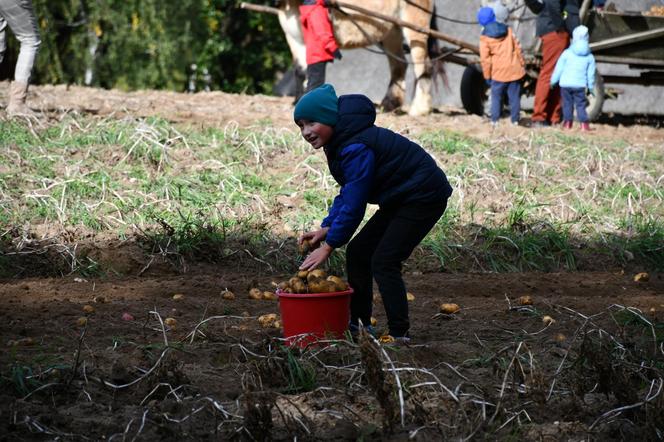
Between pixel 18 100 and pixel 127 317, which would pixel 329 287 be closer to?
pixel 127 317

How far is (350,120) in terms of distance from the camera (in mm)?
4293

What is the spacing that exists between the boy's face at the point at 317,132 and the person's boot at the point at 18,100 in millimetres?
5371

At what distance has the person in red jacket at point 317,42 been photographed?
1034cm

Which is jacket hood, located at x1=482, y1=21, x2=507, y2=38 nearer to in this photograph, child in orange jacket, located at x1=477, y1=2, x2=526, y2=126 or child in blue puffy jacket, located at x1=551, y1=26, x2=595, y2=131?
child in orange jacket, located at x1=477, y1=2, x2=526, y2=126

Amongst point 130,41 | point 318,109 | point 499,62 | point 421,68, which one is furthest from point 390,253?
point 130,41

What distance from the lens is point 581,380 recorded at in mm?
3795

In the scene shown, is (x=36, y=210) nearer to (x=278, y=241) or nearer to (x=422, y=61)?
(x=278, y=241)

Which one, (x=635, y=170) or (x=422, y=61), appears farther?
(x=422, y=61)

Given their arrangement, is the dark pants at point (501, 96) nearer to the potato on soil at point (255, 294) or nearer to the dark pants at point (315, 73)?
the dark pants at point (315, 73)

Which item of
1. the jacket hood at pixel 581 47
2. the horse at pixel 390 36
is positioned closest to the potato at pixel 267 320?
the horse at pixel 390 36

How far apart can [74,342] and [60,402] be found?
82 cm

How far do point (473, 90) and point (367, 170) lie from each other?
8.85 m

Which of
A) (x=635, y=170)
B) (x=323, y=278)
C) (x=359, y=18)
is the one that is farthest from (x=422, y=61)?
(x=323, y=278)

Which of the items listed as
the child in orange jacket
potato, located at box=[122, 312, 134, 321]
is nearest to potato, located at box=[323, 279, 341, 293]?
potato, located at box=[122, 312, 134, 321]
